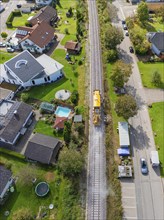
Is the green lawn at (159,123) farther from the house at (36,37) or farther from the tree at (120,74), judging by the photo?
the house at (36,37)

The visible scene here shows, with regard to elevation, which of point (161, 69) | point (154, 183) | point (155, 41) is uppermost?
point (155, 41)

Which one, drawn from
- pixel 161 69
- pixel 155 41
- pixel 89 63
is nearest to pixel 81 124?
pixel 89 63

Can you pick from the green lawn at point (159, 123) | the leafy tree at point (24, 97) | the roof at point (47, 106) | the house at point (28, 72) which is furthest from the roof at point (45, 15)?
the green lawn at point (159, 123)

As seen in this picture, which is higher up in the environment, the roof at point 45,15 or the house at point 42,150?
the roof at point 45,15

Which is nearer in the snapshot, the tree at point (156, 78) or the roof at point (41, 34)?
the tree at point (156, 78)

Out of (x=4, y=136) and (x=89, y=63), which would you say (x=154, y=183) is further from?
(x=89, y=63)

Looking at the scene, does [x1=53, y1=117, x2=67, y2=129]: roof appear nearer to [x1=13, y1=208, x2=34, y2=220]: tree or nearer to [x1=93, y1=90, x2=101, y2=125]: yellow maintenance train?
[x1=93, y1=90, x2=101, y2=125]: yellow maintenance train
